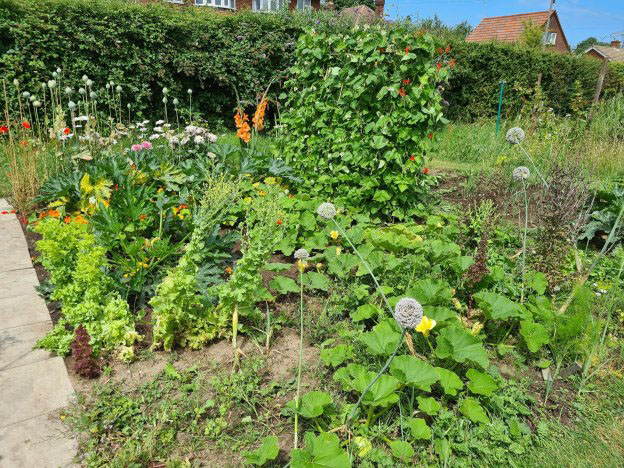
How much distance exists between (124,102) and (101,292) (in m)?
6.10

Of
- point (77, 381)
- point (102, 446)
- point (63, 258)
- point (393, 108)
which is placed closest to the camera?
point (102, 446)

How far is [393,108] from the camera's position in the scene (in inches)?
154

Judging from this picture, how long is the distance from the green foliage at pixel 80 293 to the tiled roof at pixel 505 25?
30.7m

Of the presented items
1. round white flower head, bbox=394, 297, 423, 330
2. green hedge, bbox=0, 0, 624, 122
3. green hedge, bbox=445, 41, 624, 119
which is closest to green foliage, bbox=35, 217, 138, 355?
round white flower head, bbox=394, 297, 423, 330

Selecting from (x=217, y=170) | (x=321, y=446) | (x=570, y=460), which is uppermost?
(x=217, y=170)

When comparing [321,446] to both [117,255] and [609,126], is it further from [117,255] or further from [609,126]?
[609,126]

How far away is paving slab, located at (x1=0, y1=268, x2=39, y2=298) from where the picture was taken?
2953 mm

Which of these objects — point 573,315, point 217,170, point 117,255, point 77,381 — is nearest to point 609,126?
point 573,315

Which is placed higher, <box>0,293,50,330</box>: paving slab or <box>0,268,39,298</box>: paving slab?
<box>0,268,39,298</box>: paving slab

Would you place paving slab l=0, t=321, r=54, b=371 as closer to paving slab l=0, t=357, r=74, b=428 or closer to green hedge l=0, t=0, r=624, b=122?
paving slab l=0, t=357, r=74, b=428

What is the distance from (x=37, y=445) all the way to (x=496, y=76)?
513 inches

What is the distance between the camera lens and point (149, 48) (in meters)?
7.69

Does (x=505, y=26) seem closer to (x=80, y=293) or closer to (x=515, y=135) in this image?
(x=515, y=135)

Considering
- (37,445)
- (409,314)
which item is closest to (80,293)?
(37,445)
